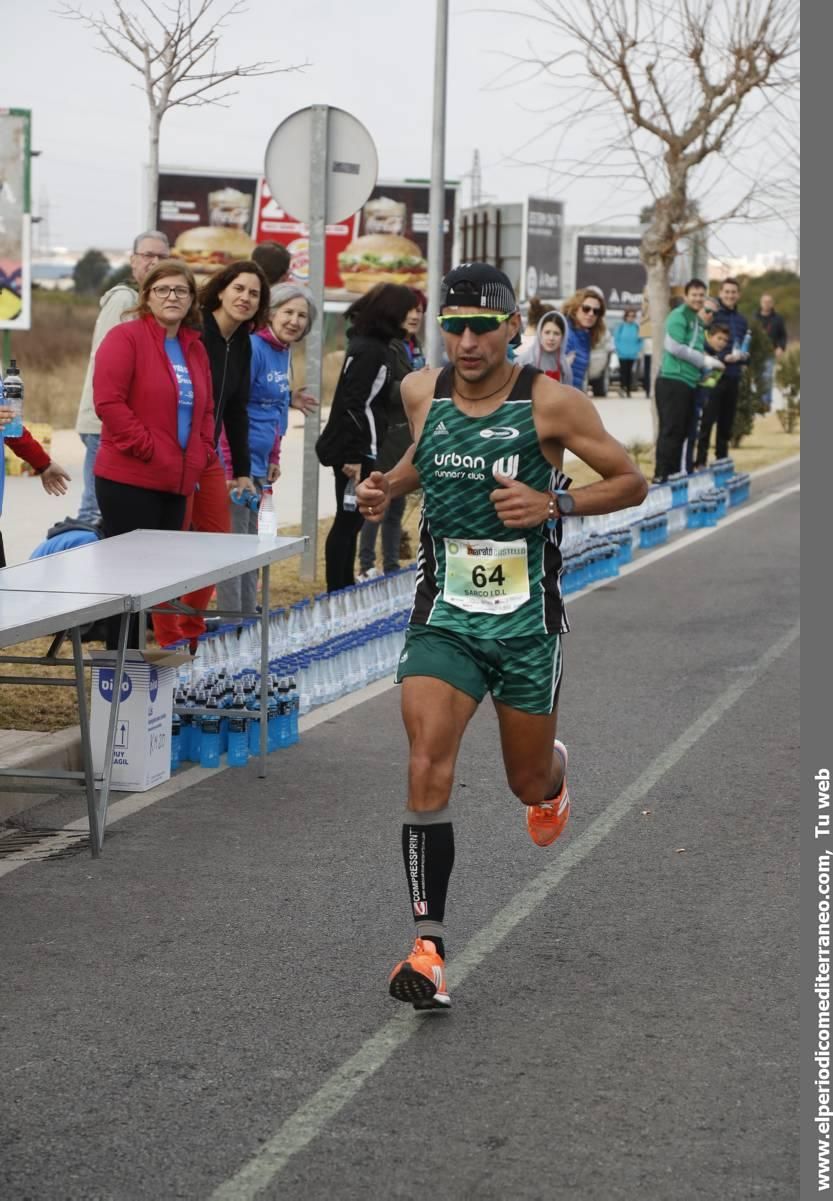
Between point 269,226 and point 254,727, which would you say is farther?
point 269,226

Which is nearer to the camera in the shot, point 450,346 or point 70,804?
point 450,346

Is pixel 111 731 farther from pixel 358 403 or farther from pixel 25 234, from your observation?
pixel 25 234

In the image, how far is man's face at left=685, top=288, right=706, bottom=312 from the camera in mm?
18281

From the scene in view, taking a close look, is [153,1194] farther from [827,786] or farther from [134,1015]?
[827,786]

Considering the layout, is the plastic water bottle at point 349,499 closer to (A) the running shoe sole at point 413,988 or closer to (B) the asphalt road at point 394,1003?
(B) the asphalt road at point 394,1003

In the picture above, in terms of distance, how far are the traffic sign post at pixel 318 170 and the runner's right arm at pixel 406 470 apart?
7301mm

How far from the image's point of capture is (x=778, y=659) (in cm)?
1123

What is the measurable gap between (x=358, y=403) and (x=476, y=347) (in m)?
5.86

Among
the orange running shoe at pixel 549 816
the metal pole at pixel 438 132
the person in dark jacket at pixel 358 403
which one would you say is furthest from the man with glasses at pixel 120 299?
the metal pole at pixel 438 132

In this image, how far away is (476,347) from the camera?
17.9ft

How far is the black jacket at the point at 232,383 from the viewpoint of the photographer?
10.0 meters

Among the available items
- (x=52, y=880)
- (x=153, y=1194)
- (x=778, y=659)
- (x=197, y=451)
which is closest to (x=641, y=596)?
(x=778, y=659)

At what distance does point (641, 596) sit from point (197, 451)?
541cm

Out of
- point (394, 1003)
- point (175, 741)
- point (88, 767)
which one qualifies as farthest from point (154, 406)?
point (394, 1003)
